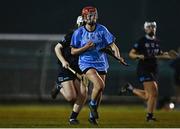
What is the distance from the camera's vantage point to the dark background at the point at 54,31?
1206 inches

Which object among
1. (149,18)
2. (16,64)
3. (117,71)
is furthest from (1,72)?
(149,18)

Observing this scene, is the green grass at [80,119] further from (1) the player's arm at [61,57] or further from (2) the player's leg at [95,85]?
(1) the player's arm at [61,57]

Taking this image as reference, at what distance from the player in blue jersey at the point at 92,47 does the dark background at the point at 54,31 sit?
39.1 ft

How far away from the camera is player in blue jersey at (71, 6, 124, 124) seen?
18.2 m

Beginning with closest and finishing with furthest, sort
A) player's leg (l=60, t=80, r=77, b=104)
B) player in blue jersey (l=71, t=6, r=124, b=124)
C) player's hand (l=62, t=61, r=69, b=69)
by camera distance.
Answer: player in blue jersey (l=71, t=6, r=124, b=124)
player's hand (l=62, t=61, r=69, b=69)
player's leg (l=60, t=80, r=77, b=104)

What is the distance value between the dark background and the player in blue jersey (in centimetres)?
1192

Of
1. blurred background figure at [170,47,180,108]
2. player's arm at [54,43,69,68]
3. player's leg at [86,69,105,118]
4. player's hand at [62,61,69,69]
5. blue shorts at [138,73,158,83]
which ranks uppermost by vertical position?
player's arm at [54,43,69,68]

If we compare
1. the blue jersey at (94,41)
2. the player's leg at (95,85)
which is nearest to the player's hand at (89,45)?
the blue jersey at (94,41)

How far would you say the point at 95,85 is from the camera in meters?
18.1

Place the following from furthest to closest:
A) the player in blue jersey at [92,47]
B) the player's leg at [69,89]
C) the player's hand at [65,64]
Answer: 1. the player's leg at [69,89]
2. the player's hand at [65,64]
3. the player in blue jersey at [92,47]

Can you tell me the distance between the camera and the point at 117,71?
103 feet

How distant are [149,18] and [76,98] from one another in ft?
51.5

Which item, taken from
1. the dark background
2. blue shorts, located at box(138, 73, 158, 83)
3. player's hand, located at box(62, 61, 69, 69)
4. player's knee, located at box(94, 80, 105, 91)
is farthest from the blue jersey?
the dark background

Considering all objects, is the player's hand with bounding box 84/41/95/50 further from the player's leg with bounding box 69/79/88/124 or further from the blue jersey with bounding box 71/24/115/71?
the player's leg with bounding box 69/79/88/124
